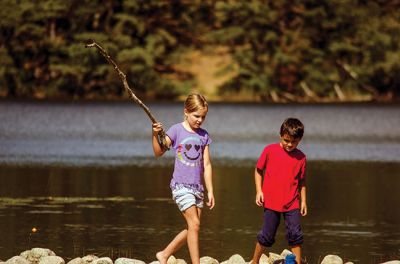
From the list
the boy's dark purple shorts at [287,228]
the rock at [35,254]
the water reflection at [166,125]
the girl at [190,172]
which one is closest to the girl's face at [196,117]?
the girl at [190,172]

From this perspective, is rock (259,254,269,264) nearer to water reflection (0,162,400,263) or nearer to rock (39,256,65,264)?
water reflection (0,162,400,263)

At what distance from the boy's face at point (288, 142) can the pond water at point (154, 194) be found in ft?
6.83

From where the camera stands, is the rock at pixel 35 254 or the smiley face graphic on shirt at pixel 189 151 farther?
the rock at pixel 35 254

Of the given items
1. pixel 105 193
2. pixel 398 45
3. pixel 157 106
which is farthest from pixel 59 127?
pixel 398 45

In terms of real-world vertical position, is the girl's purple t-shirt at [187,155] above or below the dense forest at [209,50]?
below

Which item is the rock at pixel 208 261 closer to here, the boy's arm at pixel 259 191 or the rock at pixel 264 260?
the rock at pixel 264 260

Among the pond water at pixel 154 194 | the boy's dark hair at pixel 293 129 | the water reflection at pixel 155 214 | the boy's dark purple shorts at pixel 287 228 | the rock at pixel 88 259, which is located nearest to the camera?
the boy's dark hair at pixel 293 129

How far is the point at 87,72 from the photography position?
258 ft

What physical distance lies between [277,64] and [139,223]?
6394cm

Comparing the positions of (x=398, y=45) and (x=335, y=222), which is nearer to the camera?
(x=335, y=222)

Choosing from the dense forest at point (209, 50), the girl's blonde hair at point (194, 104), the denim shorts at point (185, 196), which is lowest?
the denim shorts at point (185, 196)

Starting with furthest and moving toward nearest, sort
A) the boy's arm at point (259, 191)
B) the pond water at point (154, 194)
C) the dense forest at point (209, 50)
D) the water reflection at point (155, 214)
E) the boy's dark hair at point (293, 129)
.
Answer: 1. the dense forest at point (209, 50)
2. the pond water at point (154, 194)
3. the water reflection at point (155, 214)
4. the boy's arm at point (259, 191)
5. the boy's dark hair at point (293, 129)

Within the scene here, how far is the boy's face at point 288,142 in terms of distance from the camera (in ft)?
36.3

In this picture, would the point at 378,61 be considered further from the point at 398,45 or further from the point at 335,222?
the point at 335,222
